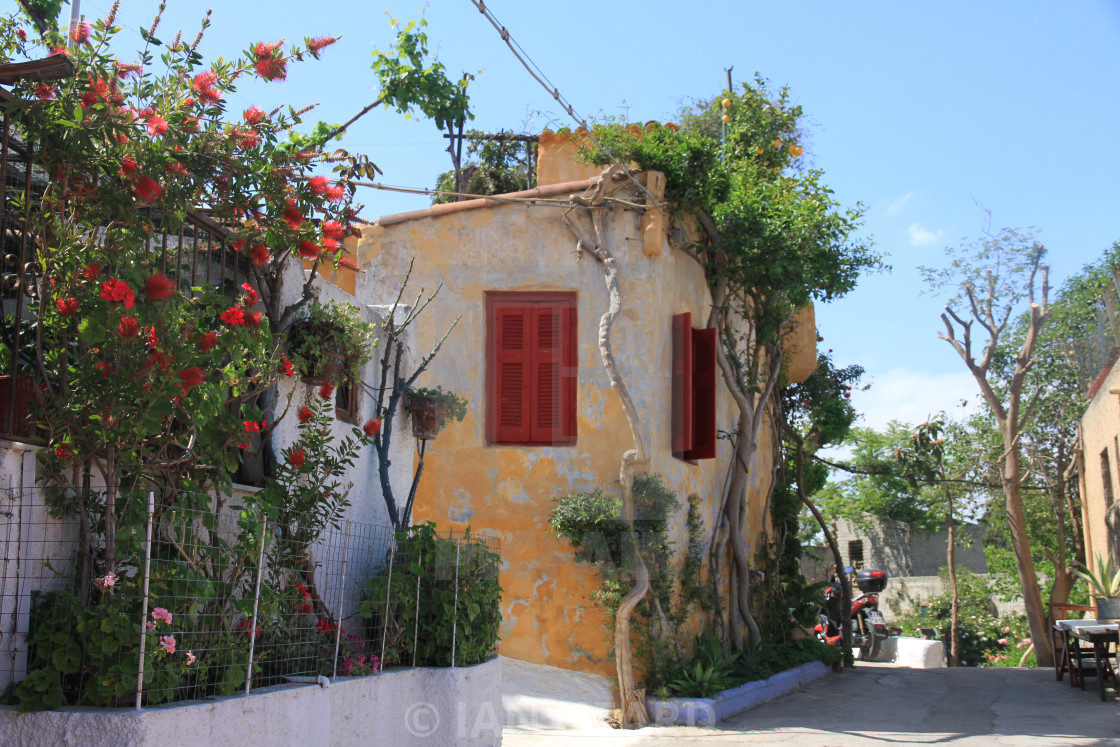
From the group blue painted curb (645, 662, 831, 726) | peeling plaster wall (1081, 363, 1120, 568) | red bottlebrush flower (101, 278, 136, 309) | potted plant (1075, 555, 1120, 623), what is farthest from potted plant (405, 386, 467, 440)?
peeling plaster wall (1081, 363, 1120, 568)

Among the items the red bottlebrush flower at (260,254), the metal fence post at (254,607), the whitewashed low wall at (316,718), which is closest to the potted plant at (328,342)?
the red bottlebrush flower at (260,254)

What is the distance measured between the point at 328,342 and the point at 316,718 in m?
2.29

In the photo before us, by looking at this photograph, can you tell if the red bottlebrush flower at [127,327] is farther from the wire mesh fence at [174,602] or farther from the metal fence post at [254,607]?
the metal fence post at [254,607]

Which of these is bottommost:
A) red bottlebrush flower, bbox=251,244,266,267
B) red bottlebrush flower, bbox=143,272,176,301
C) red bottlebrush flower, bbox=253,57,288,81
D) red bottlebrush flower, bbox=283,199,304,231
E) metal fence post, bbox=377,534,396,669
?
metal fence post, bbox=377,534,396,669

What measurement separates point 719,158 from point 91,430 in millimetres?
8314

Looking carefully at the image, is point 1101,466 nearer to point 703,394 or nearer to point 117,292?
point 703,394

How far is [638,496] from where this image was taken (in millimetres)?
9891

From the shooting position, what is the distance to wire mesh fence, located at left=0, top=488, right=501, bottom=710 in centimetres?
422

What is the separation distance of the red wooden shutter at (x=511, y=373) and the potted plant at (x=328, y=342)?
3935mm

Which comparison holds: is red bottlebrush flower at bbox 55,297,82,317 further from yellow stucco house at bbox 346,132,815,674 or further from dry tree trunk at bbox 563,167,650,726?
dry tree trunk at bbox 563,167,650,726

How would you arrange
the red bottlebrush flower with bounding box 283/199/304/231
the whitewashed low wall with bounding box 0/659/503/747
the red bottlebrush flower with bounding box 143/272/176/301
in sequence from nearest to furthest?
the whitewashed low wall with bounding box 0/659/503/747 < the red bottlebrush flower with bounding box 143/272/176/301 < the red bottlebrush flower with bounding box 283/199/304/231

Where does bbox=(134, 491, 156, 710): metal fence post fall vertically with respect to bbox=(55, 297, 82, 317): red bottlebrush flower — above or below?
below

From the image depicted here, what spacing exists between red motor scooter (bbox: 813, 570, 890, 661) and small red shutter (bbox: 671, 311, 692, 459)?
823 centimetres

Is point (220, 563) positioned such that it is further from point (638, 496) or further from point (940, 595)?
point (940, 595)
